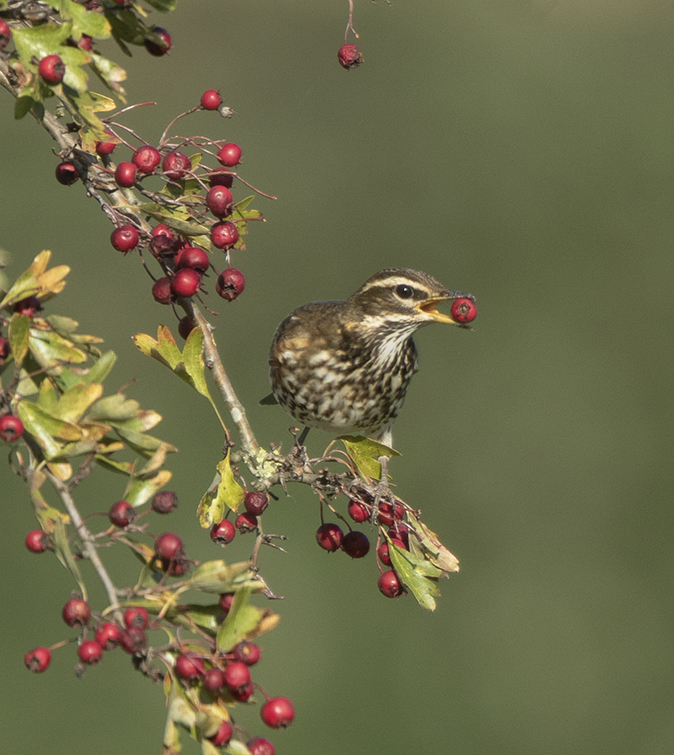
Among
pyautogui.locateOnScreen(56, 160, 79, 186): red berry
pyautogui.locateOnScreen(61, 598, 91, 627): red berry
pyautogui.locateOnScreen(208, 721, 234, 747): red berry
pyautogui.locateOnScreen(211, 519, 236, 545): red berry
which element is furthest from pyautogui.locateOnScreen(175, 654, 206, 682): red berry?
pyautogui.locateOnScreen(56, 160, 79, 186): red berry

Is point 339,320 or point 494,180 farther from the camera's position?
point 494,180

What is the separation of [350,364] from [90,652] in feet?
8.33

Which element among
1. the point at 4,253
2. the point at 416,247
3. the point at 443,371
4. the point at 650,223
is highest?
the point at 650,223

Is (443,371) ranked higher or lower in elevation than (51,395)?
higher

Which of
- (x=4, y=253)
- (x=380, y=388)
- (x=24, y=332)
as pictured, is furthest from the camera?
(x=380, y=388)

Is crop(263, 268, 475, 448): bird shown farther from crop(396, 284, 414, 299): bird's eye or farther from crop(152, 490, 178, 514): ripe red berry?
crop(152, 490, 178, 514): ripe red berry

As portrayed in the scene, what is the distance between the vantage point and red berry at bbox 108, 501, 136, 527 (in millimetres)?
2227

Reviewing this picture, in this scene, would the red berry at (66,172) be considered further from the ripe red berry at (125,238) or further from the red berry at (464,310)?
the red berry at (464,310)

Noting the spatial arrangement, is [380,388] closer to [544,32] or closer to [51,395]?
[51,395]

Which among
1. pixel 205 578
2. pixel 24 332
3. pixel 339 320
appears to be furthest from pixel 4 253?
pixel 339 320

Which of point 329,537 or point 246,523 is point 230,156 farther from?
point 329,537

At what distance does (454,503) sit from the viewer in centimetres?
998

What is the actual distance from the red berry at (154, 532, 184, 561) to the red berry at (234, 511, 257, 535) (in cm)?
67

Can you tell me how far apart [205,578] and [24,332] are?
1.91 feet
